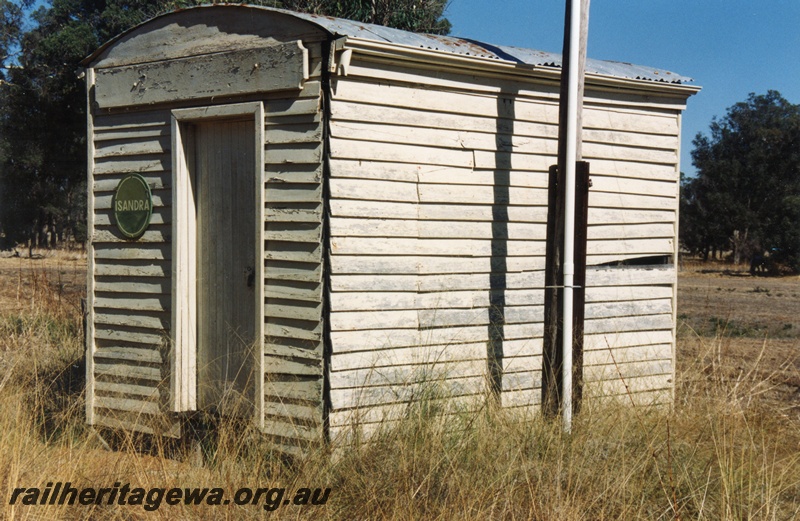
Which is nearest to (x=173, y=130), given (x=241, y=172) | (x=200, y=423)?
(x=241, y=172)

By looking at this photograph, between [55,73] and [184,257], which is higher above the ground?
[55,73]

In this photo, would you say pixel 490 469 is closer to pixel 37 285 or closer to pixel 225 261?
pixel 225 261

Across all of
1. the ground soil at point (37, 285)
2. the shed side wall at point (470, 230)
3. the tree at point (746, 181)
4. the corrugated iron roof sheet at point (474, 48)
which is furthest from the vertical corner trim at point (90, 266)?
the tree at point (746, 181)

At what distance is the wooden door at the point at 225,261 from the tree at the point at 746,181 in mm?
36393

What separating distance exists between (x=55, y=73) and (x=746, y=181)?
108 feet

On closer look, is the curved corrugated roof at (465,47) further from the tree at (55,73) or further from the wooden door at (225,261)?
the tree at (55,73)

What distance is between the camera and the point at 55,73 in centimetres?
2073

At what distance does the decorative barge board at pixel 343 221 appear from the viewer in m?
5.94

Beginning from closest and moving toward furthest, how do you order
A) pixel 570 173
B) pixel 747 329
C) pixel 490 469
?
pixel 490 469 → pixel 570 173 → pixel 747 329

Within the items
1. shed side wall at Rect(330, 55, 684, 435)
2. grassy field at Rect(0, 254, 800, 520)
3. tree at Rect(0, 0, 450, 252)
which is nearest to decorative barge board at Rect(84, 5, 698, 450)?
shed side wall at Rect(330, 55, 684, 435)

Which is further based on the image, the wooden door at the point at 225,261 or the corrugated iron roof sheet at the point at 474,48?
the wooden door at the point at 225,261

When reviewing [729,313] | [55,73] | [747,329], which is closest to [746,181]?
[747,329]

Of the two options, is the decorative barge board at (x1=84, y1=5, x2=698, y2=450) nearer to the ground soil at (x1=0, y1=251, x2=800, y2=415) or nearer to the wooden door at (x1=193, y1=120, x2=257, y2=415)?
the wooden door at (x1=193, y1=120, x2=257, y2=415)

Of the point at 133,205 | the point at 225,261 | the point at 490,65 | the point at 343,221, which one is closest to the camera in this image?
the point at 343,221
